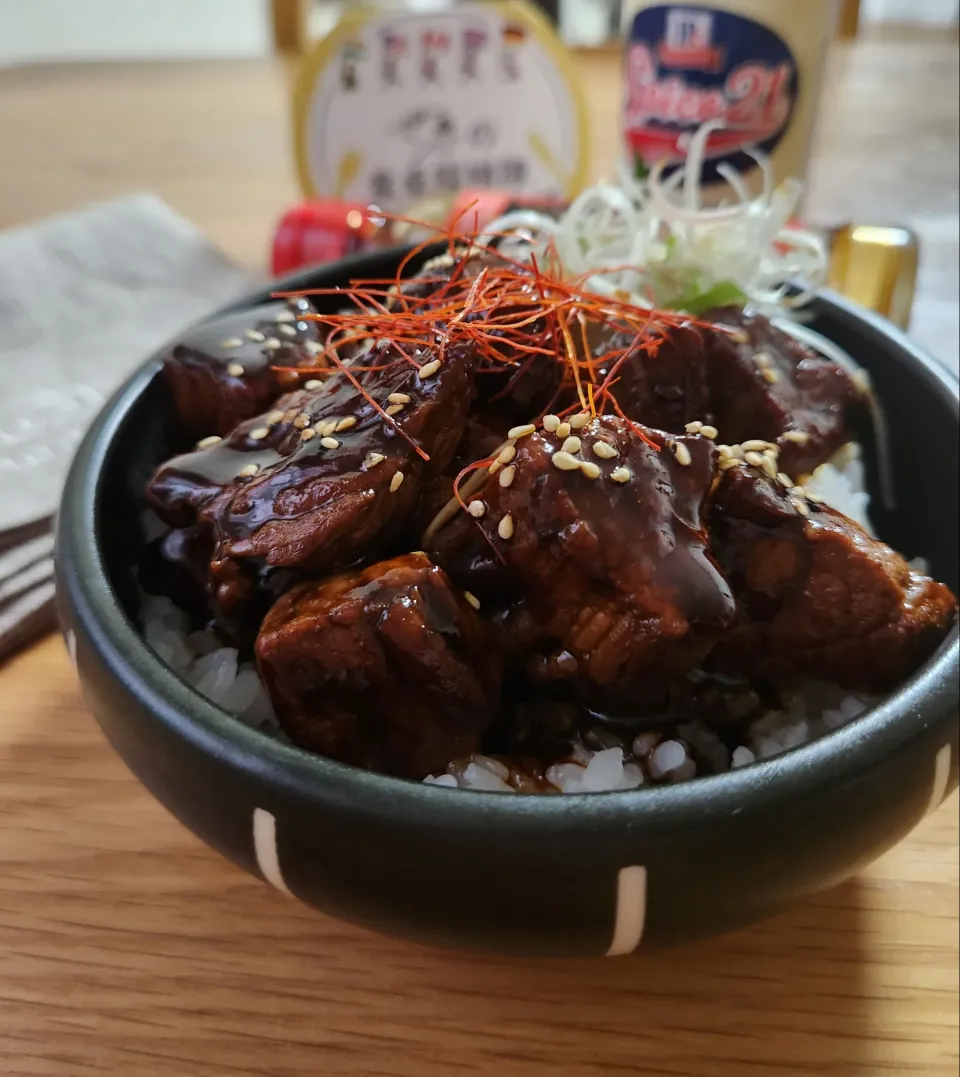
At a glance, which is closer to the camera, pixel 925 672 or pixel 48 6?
pixel 925 672

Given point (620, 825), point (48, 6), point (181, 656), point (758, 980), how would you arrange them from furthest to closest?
point (48, 6)
point (181, 656)
point (758, 980)
point (620, 825)

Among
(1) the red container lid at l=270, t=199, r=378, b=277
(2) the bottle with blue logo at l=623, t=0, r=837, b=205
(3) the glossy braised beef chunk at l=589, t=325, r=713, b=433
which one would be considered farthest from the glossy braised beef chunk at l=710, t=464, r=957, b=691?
(1) the red container lid at l=270, t=199, r=378, b=277

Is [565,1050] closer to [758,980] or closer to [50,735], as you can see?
[758,980]

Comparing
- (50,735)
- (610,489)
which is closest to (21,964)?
(50,735)

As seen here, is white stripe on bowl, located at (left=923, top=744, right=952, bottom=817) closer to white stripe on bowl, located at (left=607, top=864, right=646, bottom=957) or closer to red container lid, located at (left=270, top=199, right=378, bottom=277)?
white stripe on bowl, located at (left=607, top=864, right=646, bottom=957)

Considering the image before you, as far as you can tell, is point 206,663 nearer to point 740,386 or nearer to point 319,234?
point 740,386

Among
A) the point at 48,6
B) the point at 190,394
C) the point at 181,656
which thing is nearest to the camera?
the point at 181,656
